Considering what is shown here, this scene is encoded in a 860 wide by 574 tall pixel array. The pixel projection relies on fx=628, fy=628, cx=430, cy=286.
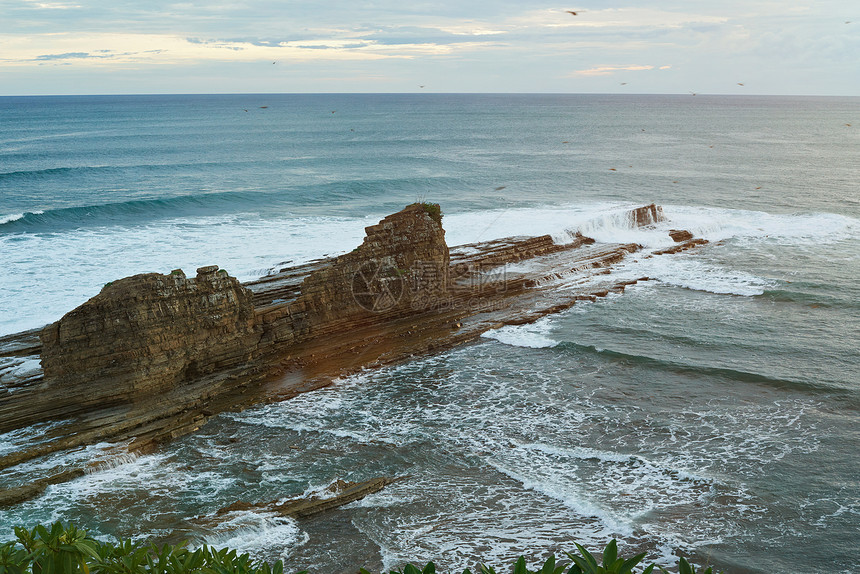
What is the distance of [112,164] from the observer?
62188 millimetres

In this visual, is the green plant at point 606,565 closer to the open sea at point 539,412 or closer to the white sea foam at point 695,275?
the open sea at point 539,412

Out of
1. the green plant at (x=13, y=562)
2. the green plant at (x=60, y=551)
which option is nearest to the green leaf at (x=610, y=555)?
the green plant at (x=60, y=551)

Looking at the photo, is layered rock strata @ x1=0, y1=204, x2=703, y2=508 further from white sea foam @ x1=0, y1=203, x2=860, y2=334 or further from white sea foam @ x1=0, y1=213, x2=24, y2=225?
white sea foam @ x1=0, y1=213, x2=24, y2=225

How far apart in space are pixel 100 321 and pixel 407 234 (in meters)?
10.2

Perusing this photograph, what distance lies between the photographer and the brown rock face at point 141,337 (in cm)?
1609

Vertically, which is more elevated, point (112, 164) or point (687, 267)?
point (112, 164)

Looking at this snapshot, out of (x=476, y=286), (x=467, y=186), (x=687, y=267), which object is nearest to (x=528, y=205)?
(x=467, y=186)

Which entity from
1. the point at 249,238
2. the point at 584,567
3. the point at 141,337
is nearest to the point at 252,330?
the point at 141,337

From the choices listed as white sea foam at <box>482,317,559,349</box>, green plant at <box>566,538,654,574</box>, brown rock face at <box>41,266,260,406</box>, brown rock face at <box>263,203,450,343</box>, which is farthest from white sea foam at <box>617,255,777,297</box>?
green plant at <box>566,538,654,574</box>

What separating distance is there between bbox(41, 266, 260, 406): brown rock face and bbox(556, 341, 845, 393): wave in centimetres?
1091

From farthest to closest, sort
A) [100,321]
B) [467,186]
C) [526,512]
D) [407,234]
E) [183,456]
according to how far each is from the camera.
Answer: [467,186] → [407,234] → [100,321] → [183,456] → [526,512]

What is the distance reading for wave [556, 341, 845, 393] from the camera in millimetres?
17875

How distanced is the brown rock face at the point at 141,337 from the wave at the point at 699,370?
1091 centimetres

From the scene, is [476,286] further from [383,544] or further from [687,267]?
[383,544]
